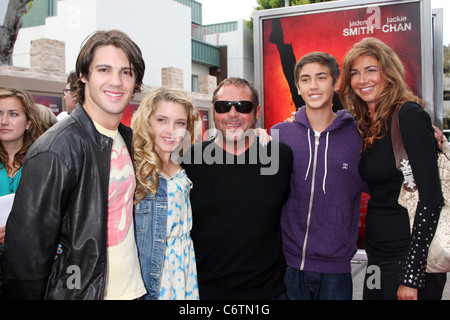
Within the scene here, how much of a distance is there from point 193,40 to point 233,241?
21.5 meters

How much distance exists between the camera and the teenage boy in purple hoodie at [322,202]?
103 inches

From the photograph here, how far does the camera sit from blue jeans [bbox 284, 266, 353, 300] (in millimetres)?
2617

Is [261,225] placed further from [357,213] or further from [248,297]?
[357,213]

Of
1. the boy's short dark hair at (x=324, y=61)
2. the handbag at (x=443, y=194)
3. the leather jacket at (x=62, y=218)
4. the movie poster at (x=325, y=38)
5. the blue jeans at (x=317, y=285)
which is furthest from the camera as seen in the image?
the movie poster at (x=325, y=38)

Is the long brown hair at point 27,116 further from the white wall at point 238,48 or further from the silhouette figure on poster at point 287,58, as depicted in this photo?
the white wall at point 238,48

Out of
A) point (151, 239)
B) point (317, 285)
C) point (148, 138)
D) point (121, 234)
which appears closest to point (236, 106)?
point (148, 138)

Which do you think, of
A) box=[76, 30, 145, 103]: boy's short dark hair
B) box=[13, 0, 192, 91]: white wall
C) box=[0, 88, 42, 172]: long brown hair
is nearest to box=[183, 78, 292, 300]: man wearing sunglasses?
box=[76, 30, 145, 103]: boy's short dark hair

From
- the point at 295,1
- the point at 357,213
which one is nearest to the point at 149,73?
the point at 295,1

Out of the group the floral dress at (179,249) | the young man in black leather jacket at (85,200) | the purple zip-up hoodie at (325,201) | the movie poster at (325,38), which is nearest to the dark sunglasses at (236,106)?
the purple zip-up hoodie at (325,201)

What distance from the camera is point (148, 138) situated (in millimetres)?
2502

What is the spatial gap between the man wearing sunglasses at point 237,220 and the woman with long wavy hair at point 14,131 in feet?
4.11

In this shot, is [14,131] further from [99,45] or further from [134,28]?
[134,28]

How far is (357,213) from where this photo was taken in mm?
2748

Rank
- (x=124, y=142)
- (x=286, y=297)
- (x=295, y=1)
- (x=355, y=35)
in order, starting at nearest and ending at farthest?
1. (x=124, y=142)
2. (x=286, y=297)
3. (x=355, y=35)
4. (x=295, y=1)
